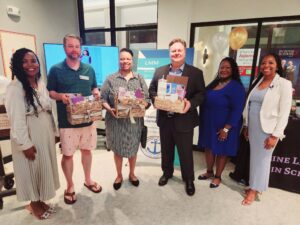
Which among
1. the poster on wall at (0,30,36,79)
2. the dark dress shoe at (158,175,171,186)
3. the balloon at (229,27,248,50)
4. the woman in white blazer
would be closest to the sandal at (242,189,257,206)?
the woman in white blazer

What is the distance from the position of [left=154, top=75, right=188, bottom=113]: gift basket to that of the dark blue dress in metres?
0.46

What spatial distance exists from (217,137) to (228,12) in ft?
5.94

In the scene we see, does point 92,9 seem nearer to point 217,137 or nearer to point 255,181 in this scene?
point 217,137

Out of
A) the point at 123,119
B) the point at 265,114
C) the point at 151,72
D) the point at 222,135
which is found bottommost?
the point at 222,135

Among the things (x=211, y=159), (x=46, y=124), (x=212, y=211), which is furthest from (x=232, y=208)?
(x=46, y=124)

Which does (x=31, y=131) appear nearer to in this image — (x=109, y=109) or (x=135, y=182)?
(x=109, y=109)

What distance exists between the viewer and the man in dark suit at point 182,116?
2.06 meters

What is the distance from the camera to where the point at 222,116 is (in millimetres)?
2242

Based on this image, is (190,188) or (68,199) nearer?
(68,199)

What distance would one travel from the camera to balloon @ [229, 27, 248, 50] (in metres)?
2.97

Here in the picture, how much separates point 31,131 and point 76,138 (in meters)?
0.45

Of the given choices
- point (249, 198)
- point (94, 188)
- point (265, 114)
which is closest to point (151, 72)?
point (265, 114)

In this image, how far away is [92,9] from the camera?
15.2ft

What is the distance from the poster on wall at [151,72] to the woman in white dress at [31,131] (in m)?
1.34
